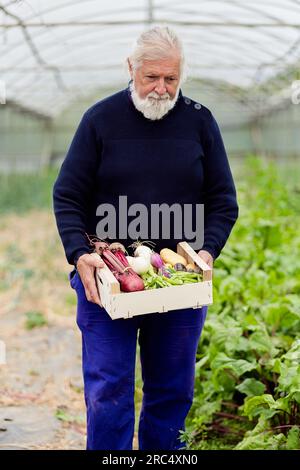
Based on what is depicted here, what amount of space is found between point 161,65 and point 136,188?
0.44m

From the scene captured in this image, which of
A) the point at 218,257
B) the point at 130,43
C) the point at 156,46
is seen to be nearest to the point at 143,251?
the point at 156,46

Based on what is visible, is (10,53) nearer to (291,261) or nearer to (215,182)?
(291,261)

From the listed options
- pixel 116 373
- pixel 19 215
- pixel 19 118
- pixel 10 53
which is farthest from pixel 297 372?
pixel 19 118

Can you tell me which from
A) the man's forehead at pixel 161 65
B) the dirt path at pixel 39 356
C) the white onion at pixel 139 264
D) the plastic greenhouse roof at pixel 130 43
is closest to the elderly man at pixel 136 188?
the man's forehead at pixel 161 65

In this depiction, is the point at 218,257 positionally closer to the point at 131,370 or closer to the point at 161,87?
the point at 131,370

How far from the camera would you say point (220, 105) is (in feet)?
64.6

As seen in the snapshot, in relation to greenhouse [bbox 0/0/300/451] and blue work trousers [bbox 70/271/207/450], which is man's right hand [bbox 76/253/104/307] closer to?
blue work trousers [bbox 70/271/207/450]

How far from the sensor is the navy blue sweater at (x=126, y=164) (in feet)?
7.86

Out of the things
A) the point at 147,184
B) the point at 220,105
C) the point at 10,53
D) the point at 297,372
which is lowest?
the point at 297,372

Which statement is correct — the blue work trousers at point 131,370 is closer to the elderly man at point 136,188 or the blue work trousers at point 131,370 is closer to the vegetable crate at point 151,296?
the elderly man at point 136,188

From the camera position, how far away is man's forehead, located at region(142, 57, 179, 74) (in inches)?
89.7

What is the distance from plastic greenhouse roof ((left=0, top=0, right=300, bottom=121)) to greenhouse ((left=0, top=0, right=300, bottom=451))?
40 millimetres

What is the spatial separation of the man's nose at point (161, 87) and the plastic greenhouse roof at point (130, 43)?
11.0 ft

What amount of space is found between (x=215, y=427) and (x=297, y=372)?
826 millimetres
